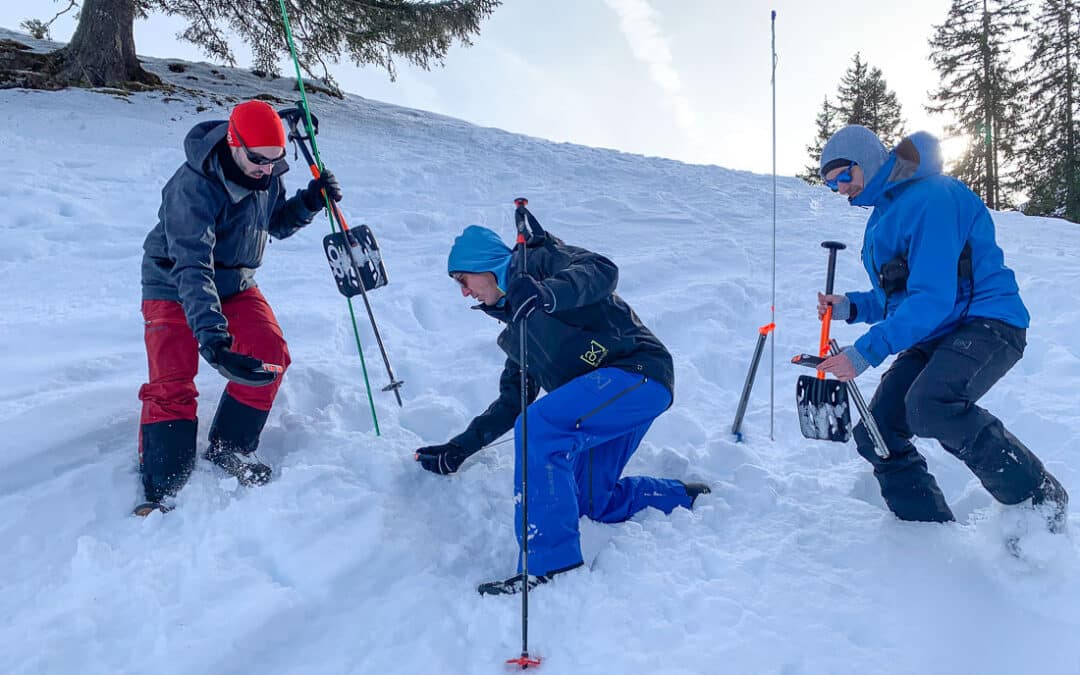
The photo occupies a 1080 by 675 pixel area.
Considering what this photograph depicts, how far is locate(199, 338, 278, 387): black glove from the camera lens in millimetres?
3078

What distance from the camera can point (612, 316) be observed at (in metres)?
3.32

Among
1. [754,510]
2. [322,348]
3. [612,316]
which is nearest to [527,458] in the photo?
[612,316]

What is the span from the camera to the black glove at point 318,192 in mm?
4156

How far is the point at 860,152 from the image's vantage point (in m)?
3.09

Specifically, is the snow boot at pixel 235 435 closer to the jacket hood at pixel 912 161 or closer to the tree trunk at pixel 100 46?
the jacket hood at pixel 912 161

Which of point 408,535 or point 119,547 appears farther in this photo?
point 408,535

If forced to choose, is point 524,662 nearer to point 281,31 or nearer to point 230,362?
point 230,362

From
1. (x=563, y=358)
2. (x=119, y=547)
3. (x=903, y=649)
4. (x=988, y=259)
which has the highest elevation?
(x=988, y=259)

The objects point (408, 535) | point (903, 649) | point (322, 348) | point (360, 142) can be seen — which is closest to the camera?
point (903, 649)

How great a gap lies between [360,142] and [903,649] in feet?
40.0

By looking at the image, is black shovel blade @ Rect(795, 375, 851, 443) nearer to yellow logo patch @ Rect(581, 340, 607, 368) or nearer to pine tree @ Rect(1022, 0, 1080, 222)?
yellow logo patch @ Rect(581, 340, 607, 368)

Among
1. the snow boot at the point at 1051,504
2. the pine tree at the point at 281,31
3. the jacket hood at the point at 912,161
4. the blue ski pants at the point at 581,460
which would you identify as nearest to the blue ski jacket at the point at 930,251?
the jacket hood at the point at 912,161

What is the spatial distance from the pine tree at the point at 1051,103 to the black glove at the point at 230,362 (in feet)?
90.2

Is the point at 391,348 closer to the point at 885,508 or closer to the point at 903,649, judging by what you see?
the point at 885,508
